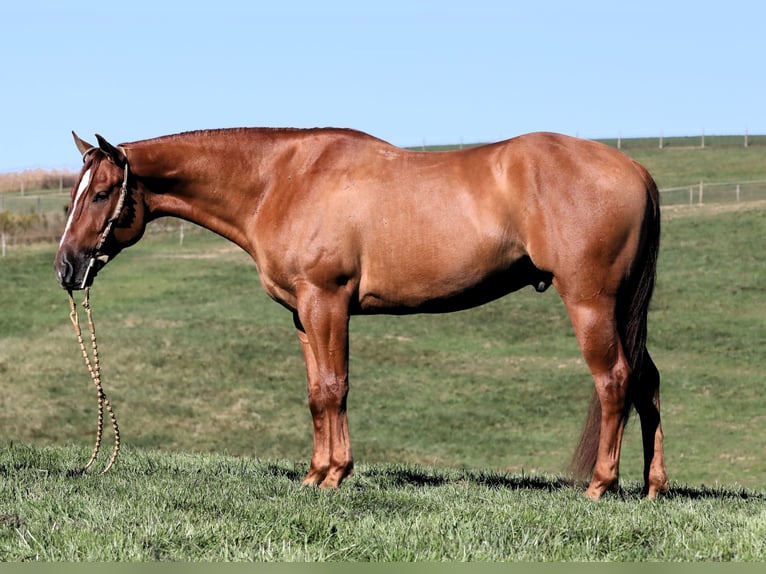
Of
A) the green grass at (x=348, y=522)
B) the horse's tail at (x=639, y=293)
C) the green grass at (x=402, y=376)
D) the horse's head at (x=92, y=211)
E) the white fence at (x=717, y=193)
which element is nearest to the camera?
the green grass at (x=348, y=522)

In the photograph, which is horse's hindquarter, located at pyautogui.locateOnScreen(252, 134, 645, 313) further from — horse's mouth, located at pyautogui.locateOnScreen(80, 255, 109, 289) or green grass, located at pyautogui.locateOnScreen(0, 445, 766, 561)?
green grass, located at pyautogui.locateOnScreen(0, 445, 766, 561)

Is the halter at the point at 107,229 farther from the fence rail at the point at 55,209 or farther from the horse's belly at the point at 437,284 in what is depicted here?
the fence rail at the point at 55,209

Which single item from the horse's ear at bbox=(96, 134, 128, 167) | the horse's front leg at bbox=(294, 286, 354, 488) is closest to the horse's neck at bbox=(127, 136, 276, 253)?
the horse's ear at bbox=(96, 134, 128, 167)

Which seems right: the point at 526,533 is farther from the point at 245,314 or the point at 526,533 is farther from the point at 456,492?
the point at 245,314

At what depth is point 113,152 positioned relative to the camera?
7.86 m

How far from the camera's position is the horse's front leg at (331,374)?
303 inches

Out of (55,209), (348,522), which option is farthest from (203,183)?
(55,209)

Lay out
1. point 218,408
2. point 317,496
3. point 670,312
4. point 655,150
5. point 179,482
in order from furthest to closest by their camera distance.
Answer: point 655,150 < point 670,312 < point 218,408 < point 179,482 < point 317,496

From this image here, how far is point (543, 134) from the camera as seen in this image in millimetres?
7902

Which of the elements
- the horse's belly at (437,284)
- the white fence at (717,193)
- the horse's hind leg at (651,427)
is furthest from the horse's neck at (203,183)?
the white fence at (717,193)

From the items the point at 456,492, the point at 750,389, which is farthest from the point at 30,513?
the point at 750,389

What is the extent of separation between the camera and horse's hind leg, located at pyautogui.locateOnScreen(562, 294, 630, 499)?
7473 millimetres

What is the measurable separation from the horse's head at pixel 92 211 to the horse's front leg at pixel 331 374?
1.57 m

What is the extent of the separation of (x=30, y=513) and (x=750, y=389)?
76.5 feet
